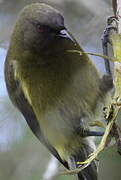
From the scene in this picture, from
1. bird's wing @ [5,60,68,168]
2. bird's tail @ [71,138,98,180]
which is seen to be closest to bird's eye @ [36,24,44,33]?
bird's wing @ [5,60,68,168]

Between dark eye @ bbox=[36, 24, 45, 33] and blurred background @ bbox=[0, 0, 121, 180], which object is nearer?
dark eye @ bbox=[36, 24, 45, 33]

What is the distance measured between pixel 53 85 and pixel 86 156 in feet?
0.71

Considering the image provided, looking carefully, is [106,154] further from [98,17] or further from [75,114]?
[98,17]

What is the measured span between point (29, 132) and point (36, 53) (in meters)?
0.26

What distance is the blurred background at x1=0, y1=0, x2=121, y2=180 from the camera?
116 centimetres

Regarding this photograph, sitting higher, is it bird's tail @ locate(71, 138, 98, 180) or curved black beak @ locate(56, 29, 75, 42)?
curved black beak @ locate(56, 29, 75, 42)

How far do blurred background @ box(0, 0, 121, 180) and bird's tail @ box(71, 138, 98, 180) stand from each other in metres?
0.05

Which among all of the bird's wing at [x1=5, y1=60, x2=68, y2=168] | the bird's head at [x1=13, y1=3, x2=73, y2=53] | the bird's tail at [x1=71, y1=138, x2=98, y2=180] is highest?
the bird's head at [x1=13, y1=3, x2=73, y2=53]

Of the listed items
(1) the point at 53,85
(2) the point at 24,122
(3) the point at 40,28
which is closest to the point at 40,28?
(3) the point at 40,28

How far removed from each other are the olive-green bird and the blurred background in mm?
33

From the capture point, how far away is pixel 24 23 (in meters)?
1.13

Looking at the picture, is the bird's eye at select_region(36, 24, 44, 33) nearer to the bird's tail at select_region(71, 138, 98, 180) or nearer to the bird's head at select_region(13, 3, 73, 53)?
the bird's head at select_region(13, 3, 73, 53)

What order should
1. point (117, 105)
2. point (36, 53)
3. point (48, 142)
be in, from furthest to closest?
1. point (48, 142)
2. point (36, 53)
3. point (117, 105)

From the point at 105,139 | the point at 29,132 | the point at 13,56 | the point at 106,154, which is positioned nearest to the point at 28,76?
the point at 13,56
